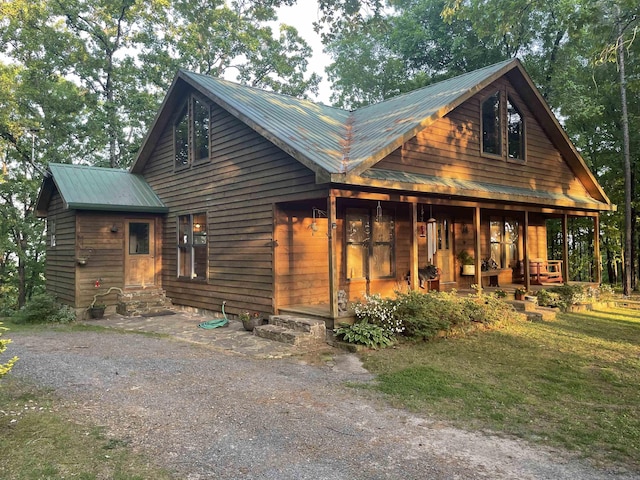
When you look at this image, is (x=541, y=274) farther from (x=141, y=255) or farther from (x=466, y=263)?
(x=141, y=255)

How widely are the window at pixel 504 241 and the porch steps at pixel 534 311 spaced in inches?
137

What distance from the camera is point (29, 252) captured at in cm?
2250

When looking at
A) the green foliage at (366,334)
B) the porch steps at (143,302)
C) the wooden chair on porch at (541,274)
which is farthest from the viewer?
the wooden chair on porch at (541,274)

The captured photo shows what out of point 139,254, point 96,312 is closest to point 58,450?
point 96,312

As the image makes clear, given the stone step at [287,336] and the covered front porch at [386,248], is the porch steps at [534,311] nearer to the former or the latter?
the covered front porch at [386,248]

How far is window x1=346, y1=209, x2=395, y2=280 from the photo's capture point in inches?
426

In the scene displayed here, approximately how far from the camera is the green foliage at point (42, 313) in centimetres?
1161

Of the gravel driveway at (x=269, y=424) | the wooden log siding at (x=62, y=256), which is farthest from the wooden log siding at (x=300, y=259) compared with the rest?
the wooden log siding at (x=62, y=256)

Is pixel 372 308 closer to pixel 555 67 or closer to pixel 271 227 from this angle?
pixel 271 227

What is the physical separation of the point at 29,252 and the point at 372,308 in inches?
825

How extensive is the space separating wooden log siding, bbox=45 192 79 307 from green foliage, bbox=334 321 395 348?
7715mm

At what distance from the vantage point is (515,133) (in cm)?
1327

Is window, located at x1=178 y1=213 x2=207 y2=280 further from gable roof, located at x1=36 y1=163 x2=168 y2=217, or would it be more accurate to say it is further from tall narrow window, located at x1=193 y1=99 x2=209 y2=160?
tall narrow window, located at x1=193 y1=99 x2=209 y2=160

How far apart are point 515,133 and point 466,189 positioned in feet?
14.4
